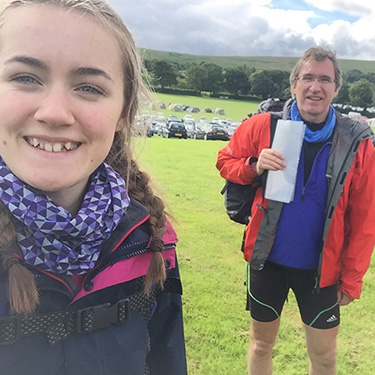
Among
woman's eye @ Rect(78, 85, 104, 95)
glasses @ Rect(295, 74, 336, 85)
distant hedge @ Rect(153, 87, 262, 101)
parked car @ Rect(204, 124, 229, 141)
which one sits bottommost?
parked car @ Rect(204, 124, 229, 141)

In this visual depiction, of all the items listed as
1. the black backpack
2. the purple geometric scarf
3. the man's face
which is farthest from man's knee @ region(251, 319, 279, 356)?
the purple geometric scarf

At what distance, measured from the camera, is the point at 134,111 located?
5.47 ft

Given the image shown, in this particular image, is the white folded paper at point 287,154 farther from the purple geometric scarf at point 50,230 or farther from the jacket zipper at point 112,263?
the purple geometric scarf at point 50,230

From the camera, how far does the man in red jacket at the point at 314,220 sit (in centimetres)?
263

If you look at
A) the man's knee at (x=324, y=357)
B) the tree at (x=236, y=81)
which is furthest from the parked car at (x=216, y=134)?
the tree at (x=236, y=81)

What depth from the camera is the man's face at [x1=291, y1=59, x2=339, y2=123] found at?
278 centimetres

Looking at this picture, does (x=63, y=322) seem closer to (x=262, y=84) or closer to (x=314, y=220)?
(x=314, y=220)

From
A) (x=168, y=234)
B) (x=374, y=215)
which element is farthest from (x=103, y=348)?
(x=374, y=215)

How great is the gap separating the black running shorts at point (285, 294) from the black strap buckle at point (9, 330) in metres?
2.04

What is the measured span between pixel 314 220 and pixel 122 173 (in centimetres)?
156

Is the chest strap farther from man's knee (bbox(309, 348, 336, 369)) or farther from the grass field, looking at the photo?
man's knee (bbox(309, 348, 336, 369))

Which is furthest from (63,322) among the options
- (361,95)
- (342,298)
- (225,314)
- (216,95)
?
(216,95)

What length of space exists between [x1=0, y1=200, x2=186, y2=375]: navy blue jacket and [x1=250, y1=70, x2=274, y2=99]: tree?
106 meters

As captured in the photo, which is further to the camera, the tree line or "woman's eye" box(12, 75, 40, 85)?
the tree line
